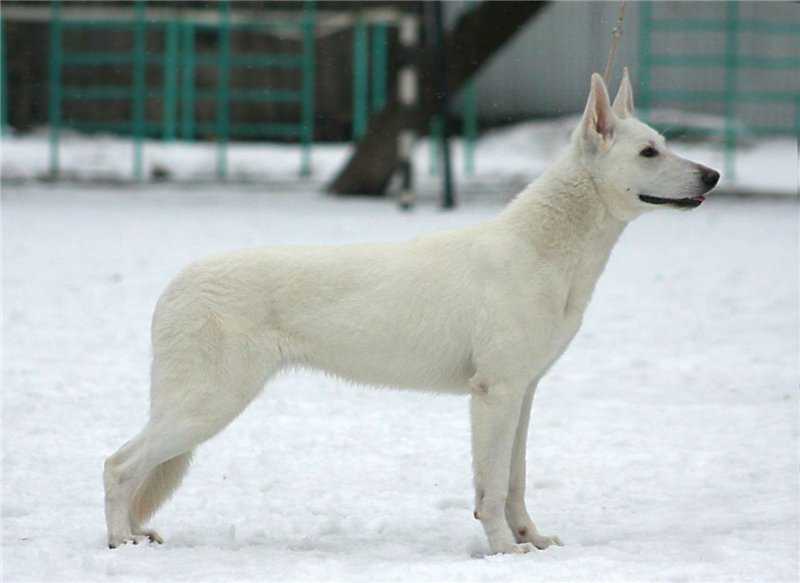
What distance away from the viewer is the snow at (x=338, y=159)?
1895cm

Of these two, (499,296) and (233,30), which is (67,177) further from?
(499,296)

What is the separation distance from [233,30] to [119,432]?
18025 mm

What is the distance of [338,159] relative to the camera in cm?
2206

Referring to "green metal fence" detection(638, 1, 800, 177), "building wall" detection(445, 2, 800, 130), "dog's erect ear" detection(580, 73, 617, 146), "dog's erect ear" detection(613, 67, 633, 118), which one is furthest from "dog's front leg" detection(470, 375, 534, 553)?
"building wall" detection(445, 2, 800, 130)

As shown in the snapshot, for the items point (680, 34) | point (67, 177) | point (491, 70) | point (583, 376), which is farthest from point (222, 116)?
point (583, 376)

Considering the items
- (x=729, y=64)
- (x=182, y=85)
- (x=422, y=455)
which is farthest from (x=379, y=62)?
(x=422, y=455)

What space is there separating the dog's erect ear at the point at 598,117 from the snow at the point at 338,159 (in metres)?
12.9

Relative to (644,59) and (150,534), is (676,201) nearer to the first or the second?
(150,534)

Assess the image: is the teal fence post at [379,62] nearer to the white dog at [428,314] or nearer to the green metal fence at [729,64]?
the green metal fence at [729,64]

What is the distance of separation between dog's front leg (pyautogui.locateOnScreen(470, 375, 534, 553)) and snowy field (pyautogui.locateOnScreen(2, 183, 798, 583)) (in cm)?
16

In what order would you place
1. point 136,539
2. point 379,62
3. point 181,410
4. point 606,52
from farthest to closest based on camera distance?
1. point 606,52
2. point 379,62
3. point 136,539
4. point 181,410

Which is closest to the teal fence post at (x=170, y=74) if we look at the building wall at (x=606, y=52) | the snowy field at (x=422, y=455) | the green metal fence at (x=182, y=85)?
the green metal fence at (x=182, y=85)

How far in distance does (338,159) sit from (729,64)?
6992mm

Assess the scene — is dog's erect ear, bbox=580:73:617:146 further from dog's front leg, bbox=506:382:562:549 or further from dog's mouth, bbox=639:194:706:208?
dog's front leg, bbox=506:382:562:549
